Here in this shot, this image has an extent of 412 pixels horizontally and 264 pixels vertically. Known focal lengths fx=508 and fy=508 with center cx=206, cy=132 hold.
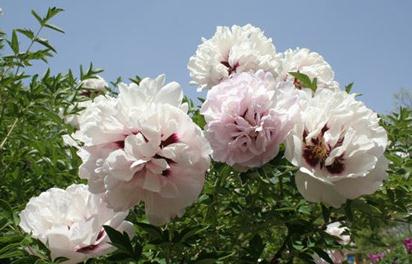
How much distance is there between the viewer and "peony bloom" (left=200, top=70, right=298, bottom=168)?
938 millimetres

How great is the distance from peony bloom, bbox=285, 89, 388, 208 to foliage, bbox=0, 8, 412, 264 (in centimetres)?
5

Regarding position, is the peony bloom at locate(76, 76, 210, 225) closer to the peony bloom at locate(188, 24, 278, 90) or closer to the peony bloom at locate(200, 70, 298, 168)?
the peony bloom at locate(200, 70, 298, 168)

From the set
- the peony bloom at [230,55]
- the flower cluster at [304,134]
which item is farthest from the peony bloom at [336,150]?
the peony bloom at [230,55]

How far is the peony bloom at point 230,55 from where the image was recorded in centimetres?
181

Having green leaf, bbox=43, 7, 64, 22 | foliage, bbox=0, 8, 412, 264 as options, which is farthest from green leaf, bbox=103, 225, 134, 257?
green leaf, bbox=43, 7, 64, 22

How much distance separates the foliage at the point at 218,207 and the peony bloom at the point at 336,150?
45mm

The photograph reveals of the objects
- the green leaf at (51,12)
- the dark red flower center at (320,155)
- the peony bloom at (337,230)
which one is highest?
the green leaf at (51,12)

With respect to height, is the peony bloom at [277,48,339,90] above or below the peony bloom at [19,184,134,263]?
above

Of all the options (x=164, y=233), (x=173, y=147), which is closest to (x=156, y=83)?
(x=173, y=147)

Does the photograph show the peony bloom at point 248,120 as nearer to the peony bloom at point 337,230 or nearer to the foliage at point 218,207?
the foliage at point 218,207

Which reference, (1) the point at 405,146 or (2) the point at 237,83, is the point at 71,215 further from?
(1) the point at 405,146

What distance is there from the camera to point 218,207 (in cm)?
130

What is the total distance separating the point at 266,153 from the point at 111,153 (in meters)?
Result: 0.29

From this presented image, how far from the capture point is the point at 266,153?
3.12 feet
